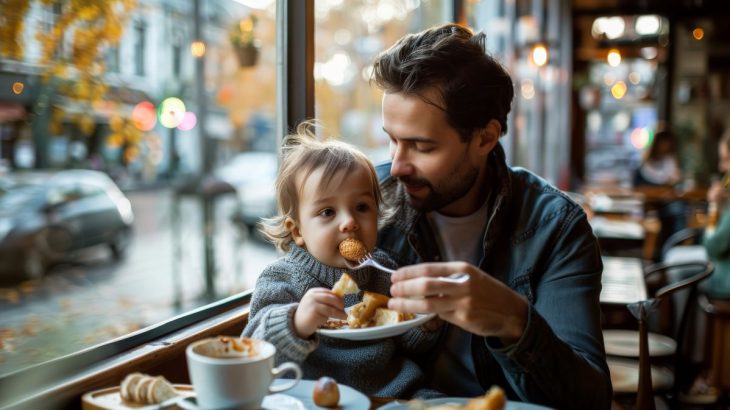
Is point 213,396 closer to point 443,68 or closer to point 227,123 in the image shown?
point 443,68

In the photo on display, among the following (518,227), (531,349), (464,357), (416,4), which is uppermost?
(416,4)

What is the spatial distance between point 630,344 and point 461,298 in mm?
2410

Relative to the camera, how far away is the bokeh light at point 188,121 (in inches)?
283

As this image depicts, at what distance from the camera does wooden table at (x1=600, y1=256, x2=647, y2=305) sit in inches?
108

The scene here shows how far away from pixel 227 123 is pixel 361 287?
22.1ft

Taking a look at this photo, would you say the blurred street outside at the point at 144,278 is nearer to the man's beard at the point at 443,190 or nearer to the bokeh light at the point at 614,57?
the man's beard at the point at 443,190

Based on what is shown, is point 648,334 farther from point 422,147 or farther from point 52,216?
point 52,216

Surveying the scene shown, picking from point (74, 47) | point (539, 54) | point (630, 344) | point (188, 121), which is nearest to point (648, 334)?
point (630, 344)

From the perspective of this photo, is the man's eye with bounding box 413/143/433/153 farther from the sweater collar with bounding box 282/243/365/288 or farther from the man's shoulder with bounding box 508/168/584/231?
the sweater collar with bounding box 282/243/365/288

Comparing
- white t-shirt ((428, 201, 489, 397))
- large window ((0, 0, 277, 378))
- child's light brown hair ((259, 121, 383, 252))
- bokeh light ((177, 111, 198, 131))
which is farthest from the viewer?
bokeh light ((177, 111, 198, 131))

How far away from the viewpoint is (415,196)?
179cm

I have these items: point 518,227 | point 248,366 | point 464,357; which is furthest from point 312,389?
point 518,227

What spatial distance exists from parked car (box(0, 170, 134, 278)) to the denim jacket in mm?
3079

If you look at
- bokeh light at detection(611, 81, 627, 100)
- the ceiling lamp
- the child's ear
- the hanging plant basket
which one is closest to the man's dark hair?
the child's ear
